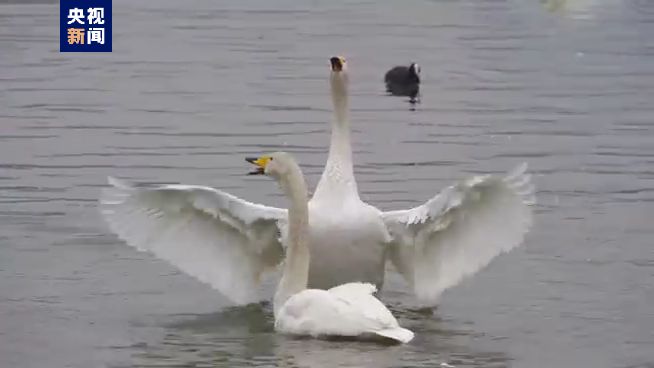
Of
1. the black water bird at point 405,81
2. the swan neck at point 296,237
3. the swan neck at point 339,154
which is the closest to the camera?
the swan neck at point 296,237

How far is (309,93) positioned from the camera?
22125mm

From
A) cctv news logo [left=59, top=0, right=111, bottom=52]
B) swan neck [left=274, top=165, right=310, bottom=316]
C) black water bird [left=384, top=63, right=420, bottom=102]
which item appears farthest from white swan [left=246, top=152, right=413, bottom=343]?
black water bird [left=384, top=63, right=420, bottom=102]

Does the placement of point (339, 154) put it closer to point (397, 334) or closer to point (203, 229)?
point (203, 229)

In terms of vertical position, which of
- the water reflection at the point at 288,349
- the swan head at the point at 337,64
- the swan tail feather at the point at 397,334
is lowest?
the water reflection at the point at 288,349

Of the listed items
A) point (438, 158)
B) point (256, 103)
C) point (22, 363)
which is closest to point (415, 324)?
point (22, 363)

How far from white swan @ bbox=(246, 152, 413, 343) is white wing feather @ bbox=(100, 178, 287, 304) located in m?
0.46

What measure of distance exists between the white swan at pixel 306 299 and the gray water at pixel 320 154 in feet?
0.49

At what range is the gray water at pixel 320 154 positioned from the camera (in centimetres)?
1094

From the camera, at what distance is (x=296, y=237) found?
1112 cm

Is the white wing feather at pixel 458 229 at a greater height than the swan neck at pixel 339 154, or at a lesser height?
lesser

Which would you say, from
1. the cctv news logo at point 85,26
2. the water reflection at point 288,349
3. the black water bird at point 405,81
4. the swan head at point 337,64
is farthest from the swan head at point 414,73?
the water reflection at point 288,349

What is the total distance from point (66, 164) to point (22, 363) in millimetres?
6890

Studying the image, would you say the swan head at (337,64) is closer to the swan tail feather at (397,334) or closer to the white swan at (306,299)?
the white swan at (306,299)

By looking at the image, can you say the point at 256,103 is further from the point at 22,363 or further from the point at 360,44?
the point at 22,363
